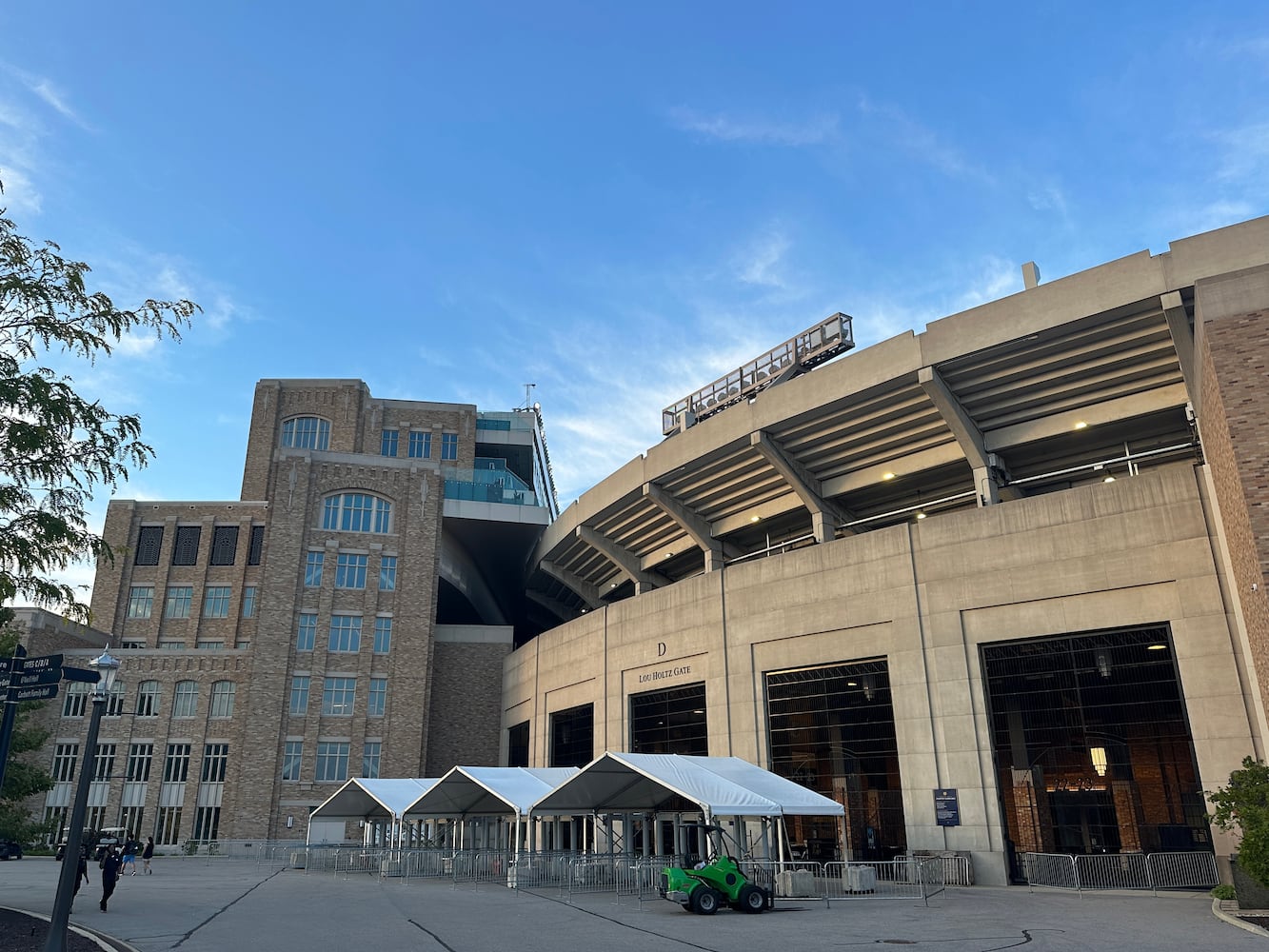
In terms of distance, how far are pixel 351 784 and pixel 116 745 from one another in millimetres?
22378

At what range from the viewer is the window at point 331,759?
48750 mm

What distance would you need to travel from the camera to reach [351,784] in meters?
36.9

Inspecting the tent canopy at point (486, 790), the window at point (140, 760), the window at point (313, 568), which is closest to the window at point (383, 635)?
the window at point (313, 568)

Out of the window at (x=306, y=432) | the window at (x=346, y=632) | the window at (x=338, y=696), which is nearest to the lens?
the window at (x=338, y=696)

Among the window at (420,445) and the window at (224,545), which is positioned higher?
the window at (420,445)

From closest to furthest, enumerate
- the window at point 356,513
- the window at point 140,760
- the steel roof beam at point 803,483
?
1. the steel roof beam at point 803,483
2. the window at point 140,760
3. the window at point 356,513

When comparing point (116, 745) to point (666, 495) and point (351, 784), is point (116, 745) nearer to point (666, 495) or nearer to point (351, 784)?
point (351, 784)

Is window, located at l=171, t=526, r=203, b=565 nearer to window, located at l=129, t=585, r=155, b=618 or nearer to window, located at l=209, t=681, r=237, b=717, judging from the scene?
window, located at l=129, t=585, r=155, b=618

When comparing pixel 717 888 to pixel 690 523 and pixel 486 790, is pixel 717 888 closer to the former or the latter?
pixel 486 790

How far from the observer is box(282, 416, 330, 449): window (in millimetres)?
63344

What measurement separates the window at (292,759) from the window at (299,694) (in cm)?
159

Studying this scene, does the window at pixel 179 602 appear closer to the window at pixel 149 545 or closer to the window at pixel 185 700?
the window at pixel 149 545

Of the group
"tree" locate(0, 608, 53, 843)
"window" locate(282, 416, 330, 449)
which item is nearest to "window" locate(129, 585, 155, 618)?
"window" locate(282, 416, 330, 449)

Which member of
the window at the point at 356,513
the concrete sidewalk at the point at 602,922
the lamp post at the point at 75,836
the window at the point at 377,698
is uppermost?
the window at the point at 356,513
